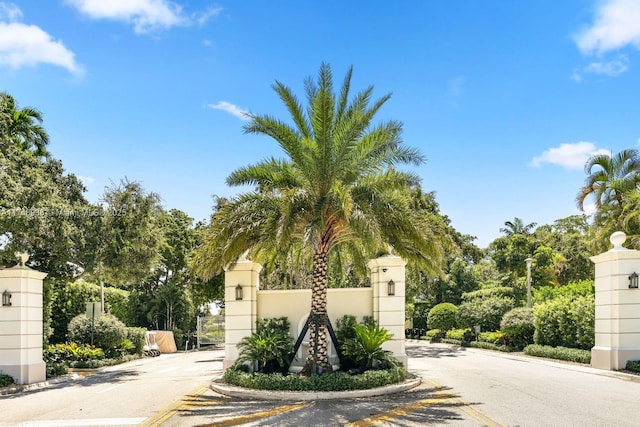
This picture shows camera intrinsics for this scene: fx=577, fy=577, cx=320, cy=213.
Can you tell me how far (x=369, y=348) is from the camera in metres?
15.2

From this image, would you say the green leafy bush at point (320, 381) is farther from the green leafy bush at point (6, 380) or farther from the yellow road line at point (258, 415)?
the green leafy bush at point (6, 380)

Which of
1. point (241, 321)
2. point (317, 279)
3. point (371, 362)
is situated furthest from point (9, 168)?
point (371, 362)

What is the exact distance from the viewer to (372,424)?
10.0m

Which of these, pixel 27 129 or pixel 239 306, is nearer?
pixel 239 306

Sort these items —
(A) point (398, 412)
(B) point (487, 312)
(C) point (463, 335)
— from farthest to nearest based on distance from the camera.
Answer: (C) point (463, 335) → (B) point (487, 312) → (A) point (398, 412)

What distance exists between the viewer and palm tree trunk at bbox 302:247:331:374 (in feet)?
47.9

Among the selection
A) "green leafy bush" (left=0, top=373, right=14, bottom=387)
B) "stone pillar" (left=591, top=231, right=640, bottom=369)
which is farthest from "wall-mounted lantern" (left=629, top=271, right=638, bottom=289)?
"green leafy bush" (left=0, top=373, right=14, bottom=387)

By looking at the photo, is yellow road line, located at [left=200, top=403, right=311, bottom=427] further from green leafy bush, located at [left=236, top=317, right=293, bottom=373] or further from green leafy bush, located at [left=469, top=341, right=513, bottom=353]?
green leafy bush, located at [left=469, top=341, right=513, bottom=353]

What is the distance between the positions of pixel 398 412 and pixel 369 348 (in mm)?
4078

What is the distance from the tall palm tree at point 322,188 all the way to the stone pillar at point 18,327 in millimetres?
5678

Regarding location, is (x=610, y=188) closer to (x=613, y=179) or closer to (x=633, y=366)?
(x=613, y=179)

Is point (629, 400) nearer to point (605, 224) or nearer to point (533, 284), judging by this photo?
point (605, 224)

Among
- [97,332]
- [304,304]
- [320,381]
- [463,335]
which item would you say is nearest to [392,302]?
[304,304]

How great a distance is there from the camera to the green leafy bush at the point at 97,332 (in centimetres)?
2464
